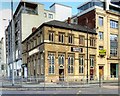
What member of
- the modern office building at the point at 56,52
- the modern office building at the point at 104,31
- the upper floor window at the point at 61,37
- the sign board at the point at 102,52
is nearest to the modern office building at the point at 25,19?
the modern office building at the point at 56,52

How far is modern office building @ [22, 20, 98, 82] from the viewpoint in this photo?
27312mm

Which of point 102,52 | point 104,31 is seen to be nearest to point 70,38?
point 102,52

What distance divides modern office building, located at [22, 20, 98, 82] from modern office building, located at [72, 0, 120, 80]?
3.02 meters

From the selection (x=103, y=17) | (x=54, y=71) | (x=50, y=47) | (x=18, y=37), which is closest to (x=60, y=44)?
(x=50, y=47)

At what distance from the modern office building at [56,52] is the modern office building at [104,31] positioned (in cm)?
302

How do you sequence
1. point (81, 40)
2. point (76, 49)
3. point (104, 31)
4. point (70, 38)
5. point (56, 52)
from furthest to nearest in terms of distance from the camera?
1. point (104, 31)
2. point (81, 40)
3. point (76, 49)
4. point (70, 38)
5. point (56, 52)

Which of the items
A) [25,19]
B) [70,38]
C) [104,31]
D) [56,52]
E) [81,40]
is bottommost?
[56,52]

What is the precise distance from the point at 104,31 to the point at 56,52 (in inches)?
411

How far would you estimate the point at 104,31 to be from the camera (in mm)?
35156

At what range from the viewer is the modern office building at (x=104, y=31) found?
34059 millimetres

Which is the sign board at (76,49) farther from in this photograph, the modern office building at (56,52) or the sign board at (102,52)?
the sign board at (102,52)

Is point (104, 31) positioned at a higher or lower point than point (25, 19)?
lower

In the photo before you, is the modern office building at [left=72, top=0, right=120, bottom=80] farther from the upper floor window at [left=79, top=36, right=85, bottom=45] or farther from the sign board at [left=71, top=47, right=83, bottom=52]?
the sign board at [left=71, top=47, right=83, bottom=52]

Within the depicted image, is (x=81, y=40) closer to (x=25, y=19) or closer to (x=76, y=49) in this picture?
(x=76, y=49)
